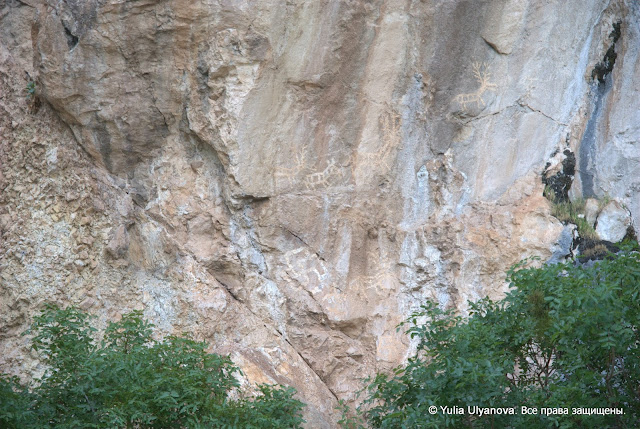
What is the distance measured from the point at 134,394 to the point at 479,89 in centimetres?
494

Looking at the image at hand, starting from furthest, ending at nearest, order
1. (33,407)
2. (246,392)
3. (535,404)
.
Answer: (246,392), (33,407), (535,404)

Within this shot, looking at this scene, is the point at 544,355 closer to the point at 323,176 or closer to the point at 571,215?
the point at 571,215

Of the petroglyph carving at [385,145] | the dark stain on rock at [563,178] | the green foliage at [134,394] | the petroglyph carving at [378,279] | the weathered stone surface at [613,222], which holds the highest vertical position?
the petroglyph carving at [385,145]

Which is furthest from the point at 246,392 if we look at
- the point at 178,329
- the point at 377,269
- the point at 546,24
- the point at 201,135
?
the point at 546,24

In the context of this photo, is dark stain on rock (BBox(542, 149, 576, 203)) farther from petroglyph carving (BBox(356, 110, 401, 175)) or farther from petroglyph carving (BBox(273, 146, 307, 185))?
petroglyph carving (BBox(273, 146, 307, 185))

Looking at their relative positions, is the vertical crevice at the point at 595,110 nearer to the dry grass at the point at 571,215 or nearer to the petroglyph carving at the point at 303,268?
the dry grass at the point at 571,215

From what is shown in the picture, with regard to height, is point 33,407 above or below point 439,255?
below

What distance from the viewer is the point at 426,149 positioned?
8656 mm

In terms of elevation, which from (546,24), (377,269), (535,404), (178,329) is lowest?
(535,404)

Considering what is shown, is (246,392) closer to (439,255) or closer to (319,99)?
(439,255)

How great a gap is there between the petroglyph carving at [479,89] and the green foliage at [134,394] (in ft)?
12.7

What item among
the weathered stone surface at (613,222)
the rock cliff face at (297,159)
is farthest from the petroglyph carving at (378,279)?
the weathered stone surface at (613,222)

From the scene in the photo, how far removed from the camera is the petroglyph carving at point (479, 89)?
28.2 feet

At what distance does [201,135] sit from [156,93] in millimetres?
675
